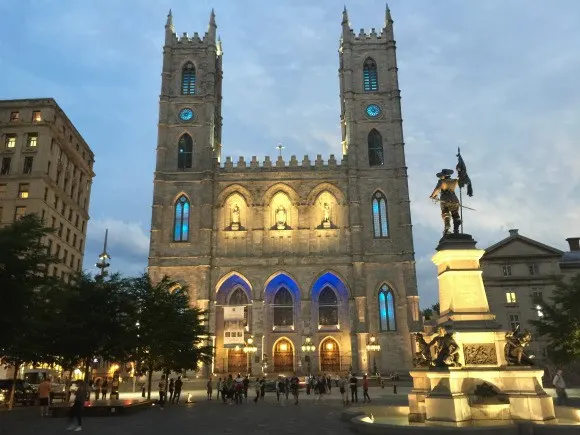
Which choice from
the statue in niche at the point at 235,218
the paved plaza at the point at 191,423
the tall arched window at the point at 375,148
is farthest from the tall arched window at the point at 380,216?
the paved plaza at the point at 191,423

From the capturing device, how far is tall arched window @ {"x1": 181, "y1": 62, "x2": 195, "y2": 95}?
54.0 m

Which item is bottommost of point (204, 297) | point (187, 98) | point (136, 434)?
point (136, 434)

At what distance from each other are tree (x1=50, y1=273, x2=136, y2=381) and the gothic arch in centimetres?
2711

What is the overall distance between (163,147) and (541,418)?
45369 mm

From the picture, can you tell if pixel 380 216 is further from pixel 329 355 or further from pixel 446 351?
pixel 446 351

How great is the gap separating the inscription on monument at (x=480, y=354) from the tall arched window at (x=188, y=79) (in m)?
47.1

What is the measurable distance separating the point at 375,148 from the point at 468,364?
41892 millimetres

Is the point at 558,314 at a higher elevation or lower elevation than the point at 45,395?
higher

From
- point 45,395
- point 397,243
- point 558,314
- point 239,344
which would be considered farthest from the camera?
point 397,243

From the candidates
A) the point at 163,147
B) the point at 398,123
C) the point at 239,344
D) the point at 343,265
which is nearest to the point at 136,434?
the point at 239,344

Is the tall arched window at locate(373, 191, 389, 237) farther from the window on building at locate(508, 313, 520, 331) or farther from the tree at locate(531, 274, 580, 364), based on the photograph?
the tree at locate(531, 274, 580, 364)

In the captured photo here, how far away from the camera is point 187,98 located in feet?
175

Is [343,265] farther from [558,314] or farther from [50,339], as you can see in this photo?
[50,339]

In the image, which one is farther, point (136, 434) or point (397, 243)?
point (397, 243)
